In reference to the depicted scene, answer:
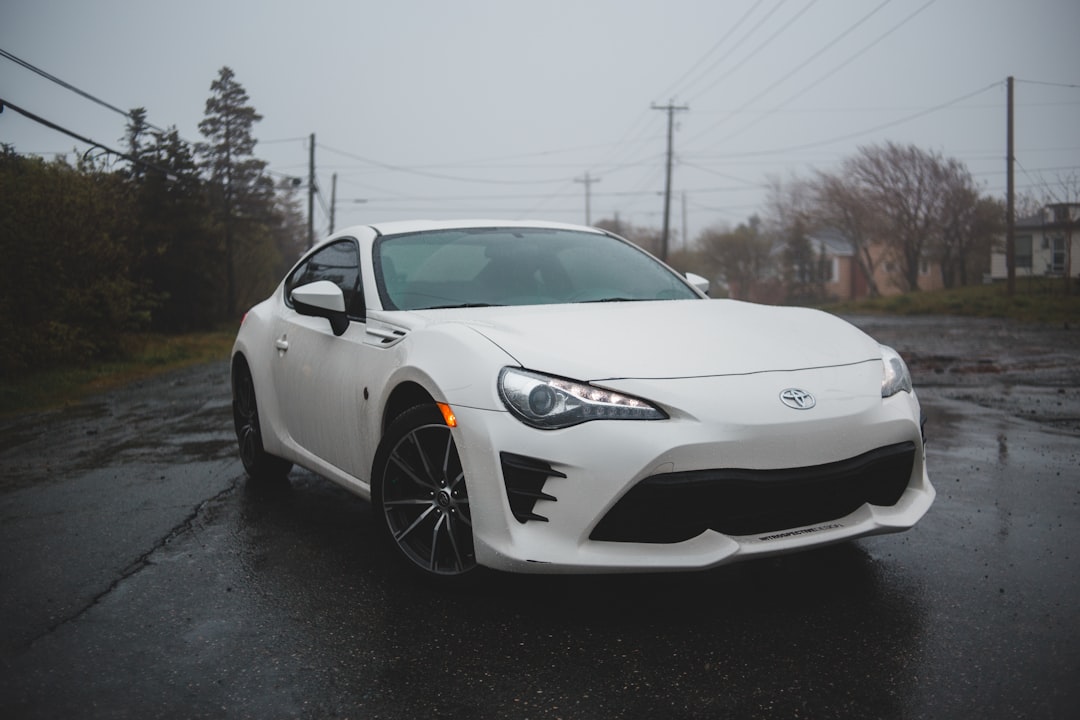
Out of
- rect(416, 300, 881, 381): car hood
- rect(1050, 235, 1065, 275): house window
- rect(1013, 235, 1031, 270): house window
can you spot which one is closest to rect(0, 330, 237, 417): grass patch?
rect(416, 300, 881, 381): car hood

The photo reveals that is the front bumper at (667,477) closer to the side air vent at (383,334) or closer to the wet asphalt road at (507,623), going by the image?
the wet asphalt road at (507,623)

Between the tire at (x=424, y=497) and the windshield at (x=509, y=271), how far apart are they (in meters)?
0.81

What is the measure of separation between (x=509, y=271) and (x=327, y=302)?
34.7 inches

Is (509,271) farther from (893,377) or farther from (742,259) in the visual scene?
(742,259)

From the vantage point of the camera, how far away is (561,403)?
321 centimetres

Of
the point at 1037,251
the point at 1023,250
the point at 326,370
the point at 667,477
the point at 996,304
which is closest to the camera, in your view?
the point at 667,477

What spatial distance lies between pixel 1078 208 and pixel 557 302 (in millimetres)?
29298

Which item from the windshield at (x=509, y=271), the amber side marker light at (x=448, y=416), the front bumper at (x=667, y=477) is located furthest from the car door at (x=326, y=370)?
the front bumper at (x=667, y=477)

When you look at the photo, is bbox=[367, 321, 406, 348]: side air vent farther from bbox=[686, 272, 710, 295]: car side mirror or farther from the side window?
bbox=[686, 272, 710, 295]: car side mirror

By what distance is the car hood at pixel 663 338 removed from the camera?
334 cm

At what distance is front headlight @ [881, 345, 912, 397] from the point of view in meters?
3.60

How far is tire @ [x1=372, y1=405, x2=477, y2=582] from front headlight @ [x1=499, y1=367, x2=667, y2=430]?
1.10ft

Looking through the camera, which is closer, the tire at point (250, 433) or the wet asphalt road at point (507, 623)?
the wet asphalt road at point (507, 623)

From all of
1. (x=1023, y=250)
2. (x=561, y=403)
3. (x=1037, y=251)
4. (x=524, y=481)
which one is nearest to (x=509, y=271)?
(x=561, y=403)
